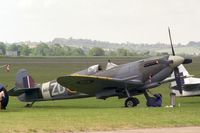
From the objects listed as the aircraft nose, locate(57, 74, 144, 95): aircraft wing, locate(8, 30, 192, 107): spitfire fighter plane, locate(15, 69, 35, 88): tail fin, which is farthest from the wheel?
locate(15, 69, 35, 88): tail fin

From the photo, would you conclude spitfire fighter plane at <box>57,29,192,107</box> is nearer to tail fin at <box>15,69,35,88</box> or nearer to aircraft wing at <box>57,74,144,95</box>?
aircraft wing at <box>57,74,144,95</box>

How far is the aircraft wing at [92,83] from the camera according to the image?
79.6 ft

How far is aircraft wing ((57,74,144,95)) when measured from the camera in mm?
24258

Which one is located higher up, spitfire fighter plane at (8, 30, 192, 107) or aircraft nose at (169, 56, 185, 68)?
aircraft nose at (169, 56, 185, 68)

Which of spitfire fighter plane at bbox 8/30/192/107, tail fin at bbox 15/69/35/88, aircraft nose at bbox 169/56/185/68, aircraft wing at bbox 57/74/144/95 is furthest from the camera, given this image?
tail fin at bbox 15/69/35/88

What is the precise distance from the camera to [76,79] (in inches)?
955

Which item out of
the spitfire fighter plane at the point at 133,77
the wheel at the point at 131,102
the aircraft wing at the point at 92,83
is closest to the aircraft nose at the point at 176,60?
the spitfire fighter plane at the point at 133,77

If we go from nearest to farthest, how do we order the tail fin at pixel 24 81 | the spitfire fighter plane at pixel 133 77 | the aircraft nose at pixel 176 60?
the spitfire fighter plane at pixel 133 77 → the aircraft nose at pixel 176 60 → the tail fin at pixel 24 81

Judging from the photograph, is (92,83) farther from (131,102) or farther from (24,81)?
(24,81)

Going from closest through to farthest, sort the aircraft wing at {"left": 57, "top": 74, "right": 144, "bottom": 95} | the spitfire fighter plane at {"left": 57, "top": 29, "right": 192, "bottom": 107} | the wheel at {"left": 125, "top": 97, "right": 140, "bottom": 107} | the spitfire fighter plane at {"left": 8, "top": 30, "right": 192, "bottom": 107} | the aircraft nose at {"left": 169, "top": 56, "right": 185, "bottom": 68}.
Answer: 1. the aircraft wing at {"left": 57, "top": 74, "right": 144, "bottom": 95}
2. the wheel at {"left": 125, "top": 97, "right": 140, "bottom": 107}
3. the spitfire fighter plane at {"left": 8, "top": 30, "right": 192, "bottom": 107}
4. the spitfire fighter plane at {"left": 57, "top": 29, "right": 192, "bottom": 107}
5. the aircraft nose at {"left": 169, "top": 56, "right": 185, "bottom": 68}

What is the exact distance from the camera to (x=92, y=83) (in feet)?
81.7

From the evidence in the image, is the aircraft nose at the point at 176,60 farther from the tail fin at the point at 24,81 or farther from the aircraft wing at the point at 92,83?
the tail fin at the point at 24,81

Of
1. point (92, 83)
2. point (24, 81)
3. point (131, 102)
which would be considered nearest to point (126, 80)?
point (131, 102)

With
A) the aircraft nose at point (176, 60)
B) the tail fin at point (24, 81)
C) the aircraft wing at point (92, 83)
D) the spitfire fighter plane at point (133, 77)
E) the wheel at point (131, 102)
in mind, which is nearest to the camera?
the aircraft wing at point (92, 83)
